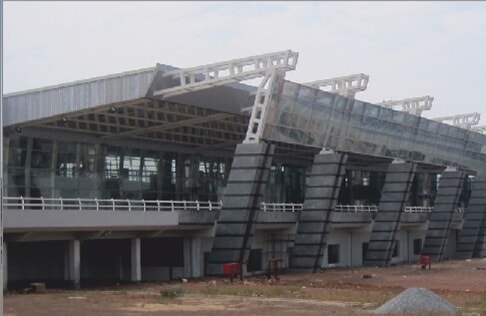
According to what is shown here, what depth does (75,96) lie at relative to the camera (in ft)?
145

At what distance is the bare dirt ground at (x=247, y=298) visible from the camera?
25.8 meters

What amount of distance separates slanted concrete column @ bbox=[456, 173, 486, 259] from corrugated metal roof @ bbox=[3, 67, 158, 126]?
42209 mm

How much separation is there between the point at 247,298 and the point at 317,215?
20.5 m

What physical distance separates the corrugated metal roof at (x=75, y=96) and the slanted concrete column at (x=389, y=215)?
80.6 ft

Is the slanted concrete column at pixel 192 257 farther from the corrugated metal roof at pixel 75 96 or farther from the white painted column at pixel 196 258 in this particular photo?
the corrugated metal roof at pixel 75 96

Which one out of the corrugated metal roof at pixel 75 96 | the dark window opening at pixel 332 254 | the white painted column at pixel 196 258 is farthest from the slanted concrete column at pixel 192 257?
the dark window opening at pixel 332 254

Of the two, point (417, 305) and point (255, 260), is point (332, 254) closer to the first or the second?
point (255, 260)

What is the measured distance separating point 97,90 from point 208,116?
877cm

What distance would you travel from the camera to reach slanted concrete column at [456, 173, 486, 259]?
250 feet

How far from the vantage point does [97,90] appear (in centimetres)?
4381

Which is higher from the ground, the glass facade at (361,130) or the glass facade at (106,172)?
the glass facade at (361,130)

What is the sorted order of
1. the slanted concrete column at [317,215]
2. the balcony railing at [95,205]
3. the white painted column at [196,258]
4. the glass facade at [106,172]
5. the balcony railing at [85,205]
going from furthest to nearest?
the slanted concrete column at [317,215], the glass facade at [106,172], the white painted column at [196,258], the balcony railing at [95,205], the balcony railing at [85,205]

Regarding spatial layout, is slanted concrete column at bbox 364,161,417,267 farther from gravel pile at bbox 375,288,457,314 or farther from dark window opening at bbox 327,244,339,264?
gravel pile at bbox 375,288,457,314

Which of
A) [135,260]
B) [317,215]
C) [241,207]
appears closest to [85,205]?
[135,260]
